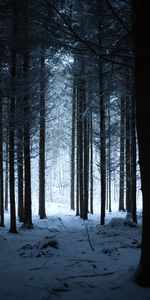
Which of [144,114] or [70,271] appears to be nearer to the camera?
[144,114]

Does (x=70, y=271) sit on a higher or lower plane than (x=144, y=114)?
lower

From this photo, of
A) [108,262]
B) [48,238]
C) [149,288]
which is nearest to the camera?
[149,288]

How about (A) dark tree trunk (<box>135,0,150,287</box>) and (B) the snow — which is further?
(A) dark tree trunk (<box>135,0,150,287</box>)

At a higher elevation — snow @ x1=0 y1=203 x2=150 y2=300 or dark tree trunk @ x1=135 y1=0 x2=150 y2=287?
dark tree trunk @ x1=135 y1=0 x2=150 y2=287

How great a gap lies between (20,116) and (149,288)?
8468 mm

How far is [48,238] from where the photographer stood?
7.36m

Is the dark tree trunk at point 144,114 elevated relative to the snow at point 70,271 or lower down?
elevated

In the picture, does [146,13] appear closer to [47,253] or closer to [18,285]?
[18,285]

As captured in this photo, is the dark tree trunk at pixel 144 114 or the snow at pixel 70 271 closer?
the snow at pixel 70 271

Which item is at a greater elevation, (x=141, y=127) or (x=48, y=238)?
(x=141, y=127)

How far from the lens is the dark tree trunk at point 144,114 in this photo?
369 cm

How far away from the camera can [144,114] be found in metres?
3.80

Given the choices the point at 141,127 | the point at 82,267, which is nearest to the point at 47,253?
the point at 82,267

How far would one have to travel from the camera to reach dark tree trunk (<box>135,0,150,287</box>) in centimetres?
369
